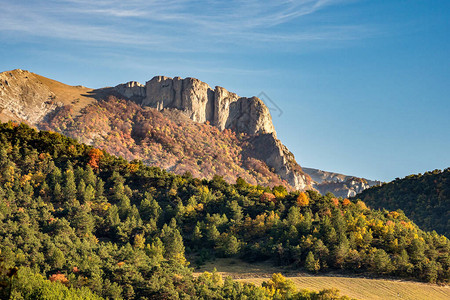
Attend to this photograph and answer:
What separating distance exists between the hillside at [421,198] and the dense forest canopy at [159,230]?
19380 millimetres

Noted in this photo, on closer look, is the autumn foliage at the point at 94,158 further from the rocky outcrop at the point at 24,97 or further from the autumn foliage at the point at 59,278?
the rocky outcrop at the point at 24,97

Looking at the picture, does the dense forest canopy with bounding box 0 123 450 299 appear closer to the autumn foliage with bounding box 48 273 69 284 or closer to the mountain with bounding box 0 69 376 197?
the autumn foliage with bounding box 48 273 69 284

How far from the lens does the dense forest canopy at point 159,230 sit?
179ft

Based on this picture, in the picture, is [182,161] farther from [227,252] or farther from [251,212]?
[227,252]

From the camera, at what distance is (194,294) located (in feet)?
175

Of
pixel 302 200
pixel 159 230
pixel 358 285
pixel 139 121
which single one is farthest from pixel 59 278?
pixel 139 121

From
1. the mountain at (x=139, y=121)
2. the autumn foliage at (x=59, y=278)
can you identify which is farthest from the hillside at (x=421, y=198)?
the autumn foliage at (x=59, y=278)

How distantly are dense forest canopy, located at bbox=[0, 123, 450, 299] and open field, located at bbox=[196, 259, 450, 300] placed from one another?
2.14 metres

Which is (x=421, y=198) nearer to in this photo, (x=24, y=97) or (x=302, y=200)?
(x=302, y=200)

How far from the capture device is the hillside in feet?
350

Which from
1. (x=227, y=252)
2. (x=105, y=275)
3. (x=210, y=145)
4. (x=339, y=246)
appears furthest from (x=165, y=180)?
(x=210, y=145)

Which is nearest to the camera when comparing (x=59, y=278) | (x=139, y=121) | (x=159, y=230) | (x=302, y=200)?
(x=59, y=278)

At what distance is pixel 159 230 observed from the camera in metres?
80.9

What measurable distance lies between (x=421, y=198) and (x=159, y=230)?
207 feet
